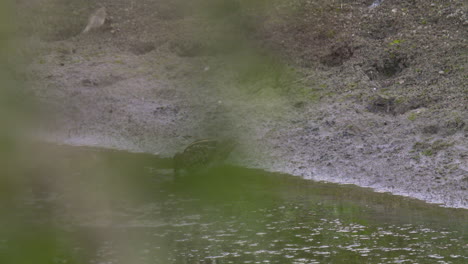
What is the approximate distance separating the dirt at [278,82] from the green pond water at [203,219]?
66 millimetres

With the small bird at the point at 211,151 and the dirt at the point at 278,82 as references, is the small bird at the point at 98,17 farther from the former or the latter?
the small bird at the point at 211,151

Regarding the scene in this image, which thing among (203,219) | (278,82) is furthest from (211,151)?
(203,219)

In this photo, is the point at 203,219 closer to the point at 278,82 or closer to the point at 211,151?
the point at 211,151

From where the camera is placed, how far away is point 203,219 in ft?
10.2

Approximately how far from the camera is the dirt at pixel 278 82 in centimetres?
77

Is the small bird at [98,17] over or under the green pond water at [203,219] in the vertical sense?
over

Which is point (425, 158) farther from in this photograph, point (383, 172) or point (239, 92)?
point (239, 92)

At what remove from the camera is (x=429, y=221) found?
3.31 m

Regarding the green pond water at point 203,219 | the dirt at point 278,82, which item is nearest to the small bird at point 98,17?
the dirt at point 278,82

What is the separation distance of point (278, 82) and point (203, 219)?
7.49 ft

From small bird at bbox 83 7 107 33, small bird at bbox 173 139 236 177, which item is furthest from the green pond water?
small bird at bbox 83 7 107 33

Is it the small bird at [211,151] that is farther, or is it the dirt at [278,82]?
the small bird at [211,151]

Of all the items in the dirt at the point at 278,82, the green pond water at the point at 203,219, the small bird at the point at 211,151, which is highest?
the dirt at the point at 278,82

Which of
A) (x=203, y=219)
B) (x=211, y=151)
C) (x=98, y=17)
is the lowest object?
(x=203, y=219)
